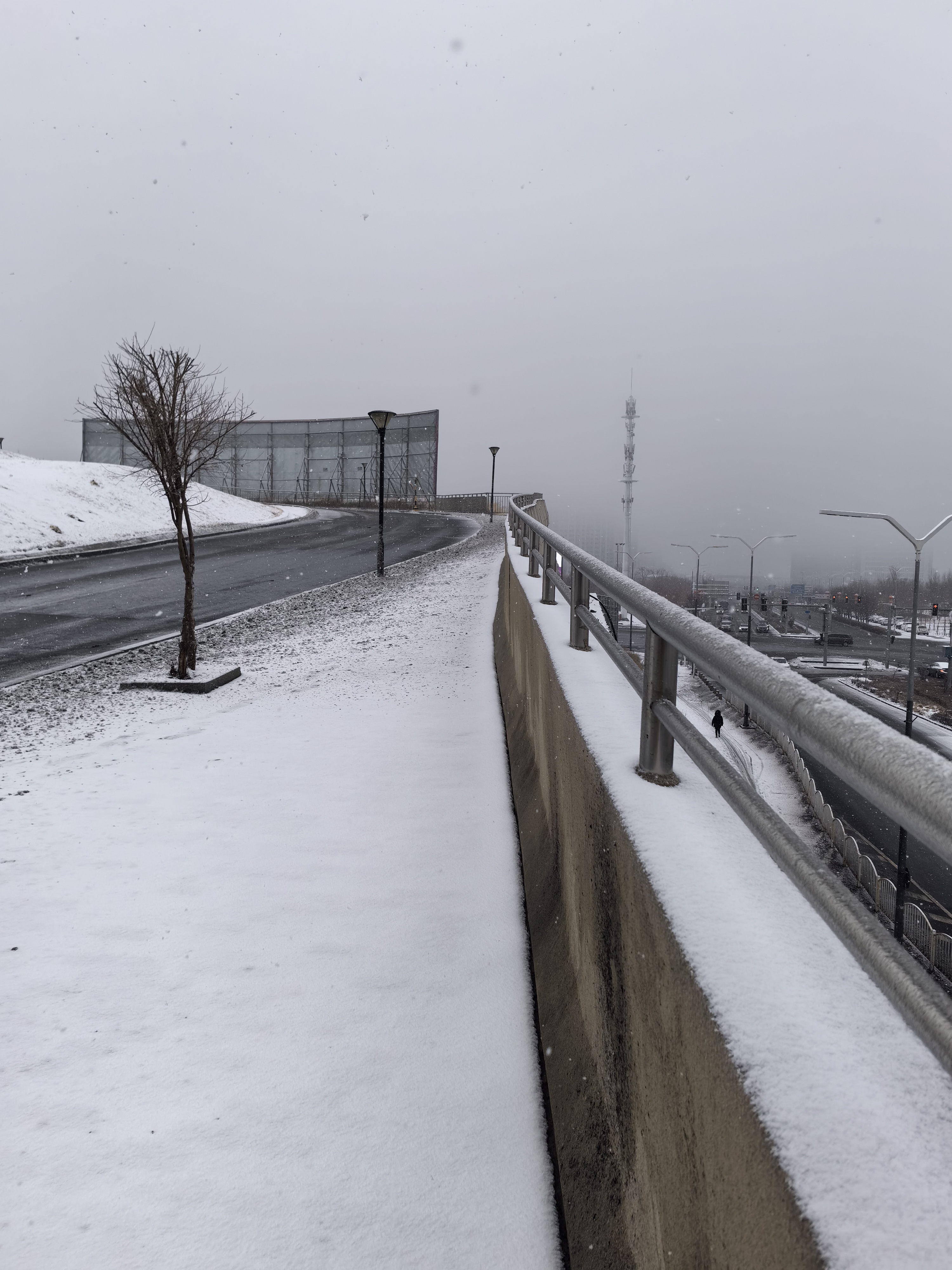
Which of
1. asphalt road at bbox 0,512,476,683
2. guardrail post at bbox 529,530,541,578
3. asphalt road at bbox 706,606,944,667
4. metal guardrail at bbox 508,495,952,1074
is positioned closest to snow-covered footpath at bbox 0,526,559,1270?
metal guardrail at bbox 508,495,952,1074

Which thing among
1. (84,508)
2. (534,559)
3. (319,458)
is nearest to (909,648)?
(534,559)

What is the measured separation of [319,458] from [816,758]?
66.5 metres

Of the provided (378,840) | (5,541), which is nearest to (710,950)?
(378,840)

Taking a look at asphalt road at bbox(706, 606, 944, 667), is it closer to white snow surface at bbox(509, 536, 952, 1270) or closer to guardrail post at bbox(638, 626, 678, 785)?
guardrail post at bbox(638, 626, 678, 785)

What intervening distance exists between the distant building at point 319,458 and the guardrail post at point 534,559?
52417 millimetres

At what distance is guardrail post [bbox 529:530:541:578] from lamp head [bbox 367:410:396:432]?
12.1 meters

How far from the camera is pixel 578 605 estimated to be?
14.2ft

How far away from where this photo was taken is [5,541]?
22812 millimetres

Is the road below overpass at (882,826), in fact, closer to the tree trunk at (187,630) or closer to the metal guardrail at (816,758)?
the metal guardrail at (816,758)

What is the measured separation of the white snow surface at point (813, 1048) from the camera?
3.27ft

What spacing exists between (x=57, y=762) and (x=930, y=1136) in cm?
652

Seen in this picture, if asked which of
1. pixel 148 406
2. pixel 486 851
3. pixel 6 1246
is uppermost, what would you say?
pixel 148 406

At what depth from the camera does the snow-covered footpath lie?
7.30 ft

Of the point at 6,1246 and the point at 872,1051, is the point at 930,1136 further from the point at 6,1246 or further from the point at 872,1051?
the point at 6,1246
